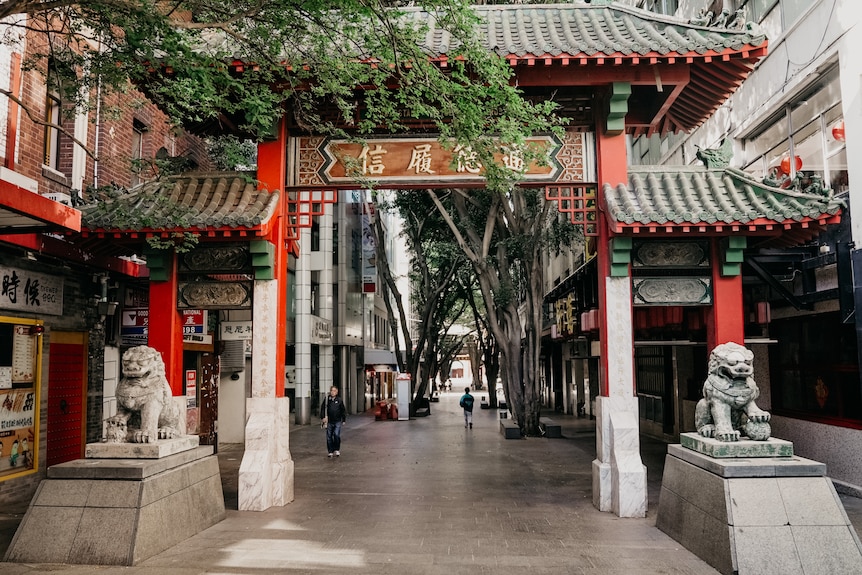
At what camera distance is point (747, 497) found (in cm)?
632

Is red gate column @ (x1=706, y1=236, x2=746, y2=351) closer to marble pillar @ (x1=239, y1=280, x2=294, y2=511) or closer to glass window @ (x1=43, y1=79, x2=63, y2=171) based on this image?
marble pillar @ (x1=239, y1=280, x2=294, y2=511)

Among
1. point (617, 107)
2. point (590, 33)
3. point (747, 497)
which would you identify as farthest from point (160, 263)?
point (747, 497)

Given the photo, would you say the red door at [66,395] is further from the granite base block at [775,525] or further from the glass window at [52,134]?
the granite base block at [775,525]

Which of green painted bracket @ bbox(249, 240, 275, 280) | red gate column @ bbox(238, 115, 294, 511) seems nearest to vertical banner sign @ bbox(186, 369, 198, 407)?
red gate column @ bbox(238, 115, 294, 511)

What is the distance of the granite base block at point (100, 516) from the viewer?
674 centimetres

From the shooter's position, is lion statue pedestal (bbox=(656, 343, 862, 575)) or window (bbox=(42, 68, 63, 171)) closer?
lion statue pedestal (bbox=(656, 343, 862, 575))

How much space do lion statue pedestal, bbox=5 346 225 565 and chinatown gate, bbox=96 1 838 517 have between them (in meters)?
1.62

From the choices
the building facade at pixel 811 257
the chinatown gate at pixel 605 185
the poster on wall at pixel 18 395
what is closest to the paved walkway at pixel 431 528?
the chinatown gate at pixel 605 185

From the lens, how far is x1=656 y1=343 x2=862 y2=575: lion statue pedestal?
6070 mm

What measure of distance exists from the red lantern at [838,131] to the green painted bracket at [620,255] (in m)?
4.34

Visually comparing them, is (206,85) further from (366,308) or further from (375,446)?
(366,308)

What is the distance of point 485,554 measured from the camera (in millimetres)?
7277

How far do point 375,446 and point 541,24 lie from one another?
470 inches

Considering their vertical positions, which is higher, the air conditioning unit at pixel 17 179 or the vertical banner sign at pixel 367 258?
the vertical banner sign at pixel 367 258
